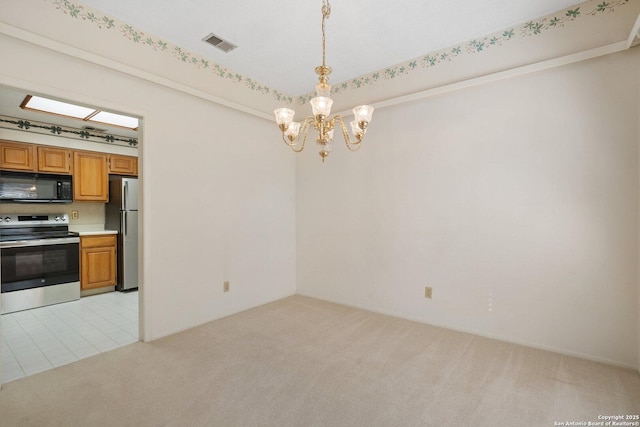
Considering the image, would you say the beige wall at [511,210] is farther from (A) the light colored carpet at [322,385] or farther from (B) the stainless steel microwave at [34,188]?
(B) the stainless steel microwave at [34,188]

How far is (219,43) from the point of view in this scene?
286 cm

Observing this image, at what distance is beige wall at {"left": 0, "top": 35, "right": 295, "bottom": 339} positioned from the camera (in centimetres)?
235

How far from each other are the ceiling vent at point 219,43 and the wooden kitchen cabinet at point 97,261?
3385mm

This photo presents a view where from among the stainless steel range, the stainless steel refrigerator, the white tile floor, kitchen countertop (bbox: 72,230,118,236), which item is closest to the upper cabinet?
the stainless steel refrigerator

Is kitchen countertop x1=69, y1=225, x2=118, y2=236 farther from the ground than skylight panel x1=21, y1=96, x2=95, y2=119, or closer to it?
closer to it

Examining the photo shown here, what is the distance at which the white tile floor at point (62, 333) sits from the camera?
2436 millimetres

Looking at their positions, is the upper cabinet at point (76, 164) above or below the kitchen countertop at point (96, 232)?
above

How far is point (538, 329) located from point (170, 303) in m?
3.41

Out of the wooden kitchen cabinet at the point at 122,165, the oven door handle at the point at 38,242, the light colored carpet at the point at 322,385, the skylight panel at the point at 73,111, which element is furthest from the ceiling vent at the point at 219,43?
the oven door handle at the point at 38,242

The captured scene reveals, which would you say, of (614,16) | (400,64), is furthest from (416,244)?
(614,16)

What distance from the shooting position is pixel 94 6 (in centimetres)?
233

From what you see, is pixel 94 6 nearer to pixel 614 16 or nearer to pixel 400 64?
pixel 400 64

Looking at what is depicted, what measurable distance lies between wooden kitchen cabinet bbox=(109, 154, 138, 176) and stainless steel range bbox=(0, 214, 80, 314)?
106cm

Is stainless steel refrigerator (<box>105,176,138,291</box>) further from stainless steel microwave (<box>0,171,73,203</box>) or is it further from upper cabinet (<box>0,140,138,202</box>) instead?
stainless steel microwave (<box>0,171,73,203</box>)
